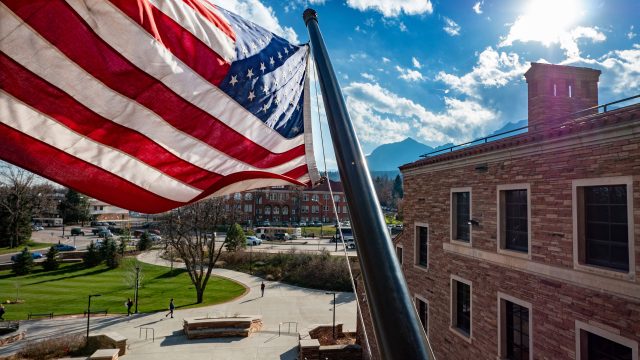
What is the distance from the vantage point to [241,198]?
78.2 metres

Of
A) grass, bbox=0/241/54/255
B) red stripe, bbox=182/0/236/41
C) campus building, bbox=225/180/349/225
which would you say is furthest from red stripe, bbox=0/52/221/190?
campus building, bbox=225/180/349/225

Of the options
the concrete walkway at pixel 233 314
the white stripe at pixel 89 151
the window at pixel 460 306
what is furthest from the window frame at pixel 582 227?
the concrete walkway at pixel 233 314

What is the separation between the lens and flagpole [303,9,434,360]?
1.45m

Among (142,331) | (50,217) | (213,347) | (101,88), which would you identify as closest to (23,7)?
(101,88)

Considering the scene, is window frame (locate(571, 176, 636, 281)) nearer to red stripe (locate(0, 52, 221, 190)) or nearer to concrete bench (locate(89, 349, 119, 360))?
red stripe (locate(0, 52, 221, 190))

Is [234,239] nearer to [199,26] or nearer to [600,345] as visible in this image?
[600,345]

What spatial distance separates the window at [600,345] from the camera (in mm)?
7125

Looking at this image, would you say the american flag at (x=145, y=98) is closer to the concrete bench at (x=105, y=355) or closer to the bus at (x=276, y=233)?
the concrete bench at (x=105, y=355)

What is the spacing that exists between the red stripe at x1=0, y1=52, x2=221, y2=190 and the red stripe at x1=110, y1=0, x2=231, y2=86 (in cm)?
112

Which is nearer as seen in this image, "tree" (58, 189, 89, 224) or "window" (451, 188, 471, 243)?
"window" (451, 188, 471, 243)

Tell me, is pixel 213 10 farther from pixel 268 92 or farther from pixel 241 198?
pixel 241 198

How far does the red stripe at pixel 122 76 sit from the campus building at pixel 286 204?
72614mm

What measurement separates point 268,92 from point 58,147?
278 cm

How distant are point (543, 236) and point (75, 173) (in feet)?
32.3
